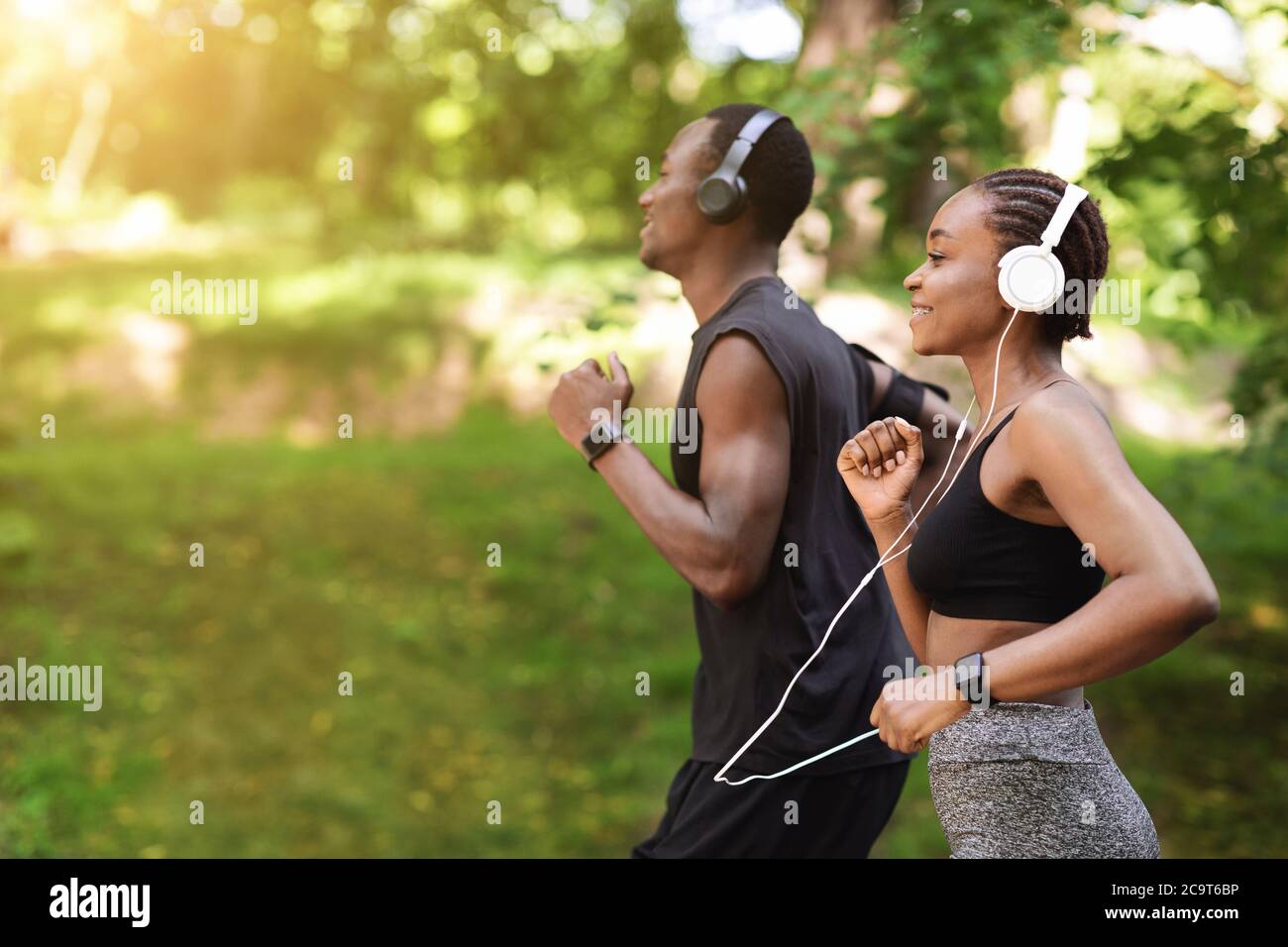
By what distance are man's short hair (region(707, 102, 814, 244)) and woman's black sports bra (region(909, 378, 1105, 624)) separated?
0.96 m

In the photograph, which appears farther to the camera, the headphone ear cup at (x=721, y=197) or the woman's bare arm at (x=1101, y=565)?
the headphone ear cup at (x=721, y=197)

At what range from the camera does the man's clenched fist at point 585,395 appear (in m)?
2.53

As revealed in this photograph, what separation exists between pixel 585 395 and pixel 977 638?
0.94m

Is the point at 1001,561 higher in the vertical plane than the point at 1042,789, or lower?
higher

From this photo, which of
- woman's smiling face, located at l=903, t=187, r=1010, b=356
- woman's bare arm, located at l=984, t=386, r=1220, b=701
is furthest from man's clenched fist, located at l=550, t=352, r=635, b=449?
woman's bare arm, located at l=984, t=386, r=1220, b=701

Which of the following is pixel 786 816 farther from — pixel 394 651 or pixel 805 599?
pixel 394 651

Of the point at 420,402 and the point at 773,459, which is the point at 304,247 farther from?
the point at 773,459

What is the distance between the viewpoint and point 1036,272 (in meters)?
1.93

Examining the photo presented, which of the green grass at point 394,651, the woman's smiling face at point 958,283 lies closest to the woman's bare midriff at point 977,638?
the woman's smiling face at point 958,283

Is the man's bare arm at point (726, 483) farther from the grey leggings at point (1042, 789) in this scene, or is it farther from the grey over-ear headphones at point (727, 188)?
the grey leggings at point (1042, 789)

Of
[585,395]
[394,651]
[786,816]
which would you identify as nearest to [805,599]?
[786,816]

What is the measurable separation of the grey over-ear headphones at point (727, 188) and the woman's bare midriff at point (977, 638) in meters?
1.00

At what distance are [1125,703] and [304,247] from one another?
9303 millimetres
